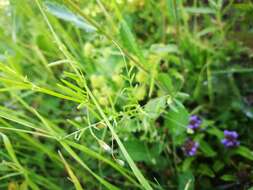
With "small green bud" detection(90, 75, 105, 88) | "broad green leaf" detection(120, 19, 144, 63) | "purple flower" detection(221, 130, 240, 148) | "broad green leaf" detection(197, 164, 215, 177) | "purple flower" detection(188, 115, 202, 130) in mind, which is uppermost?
"broad green leaf" detection(120, 19, 144, 63)

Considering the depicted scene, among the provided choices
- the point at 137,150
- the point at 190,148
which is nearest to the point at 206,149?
the point at 190,148

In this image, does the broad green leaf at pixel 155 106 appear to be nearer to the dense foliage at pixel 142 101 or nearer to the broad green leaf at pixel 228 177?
the dense foliage at pixel 142 101

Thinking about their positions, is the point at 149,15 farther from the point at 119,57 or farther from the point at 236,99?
the point at 236,99

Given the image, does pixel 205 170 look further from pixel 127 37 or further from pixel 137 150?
pixel 127 37

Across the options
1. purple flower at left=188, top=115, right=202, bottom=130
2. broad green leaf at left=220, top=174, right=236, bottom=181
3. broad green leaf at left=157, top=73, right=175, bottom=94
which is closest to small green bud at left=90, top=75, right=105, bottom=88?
broad green leaf at left=157, top=73, right=175, bottom=94

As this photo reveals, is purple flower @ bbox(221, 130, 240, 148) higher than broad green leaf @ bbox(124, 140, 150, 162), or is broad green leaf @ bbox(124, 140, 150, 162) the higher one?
purple flower @ bbox(221, 130, 240, 148)

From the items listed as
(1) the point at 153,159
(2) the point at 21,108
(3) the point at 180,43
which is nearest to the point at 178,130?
(1) the point at 153,159

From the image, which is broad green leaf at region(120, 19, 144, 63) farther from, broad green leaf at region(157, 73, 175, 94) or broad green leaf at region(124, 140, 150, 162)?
broad green leaf at region(124, 140, 150, 162)
